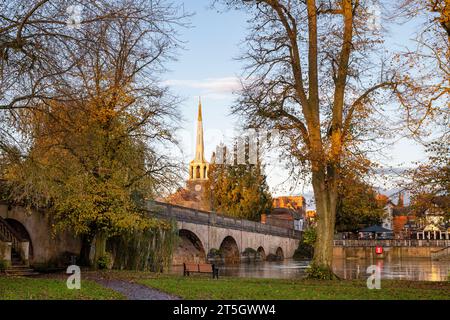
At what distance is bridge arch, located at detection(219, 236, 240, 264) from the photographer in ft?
196

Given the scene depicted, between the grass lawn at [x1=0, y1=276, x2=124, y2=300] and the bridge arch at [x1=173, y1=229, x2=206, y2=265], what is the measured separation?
108 ft

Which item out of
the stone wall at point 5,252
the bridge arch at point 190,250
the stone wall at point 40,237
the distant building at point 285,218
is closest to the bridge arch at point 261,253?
the distant building at point 285,218

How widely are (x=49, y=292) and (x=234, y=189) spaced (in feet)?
185

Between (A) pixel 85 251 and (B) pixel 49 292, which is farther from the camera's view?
(A) pixel 85 251

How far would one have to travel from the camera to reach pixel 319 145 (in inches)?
787

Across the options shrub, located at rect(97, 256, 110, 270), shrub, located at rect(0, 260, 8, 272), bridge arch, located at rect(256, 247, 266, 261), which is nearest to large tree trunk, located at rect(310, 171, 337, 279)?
shrub, located at rect(97, 256, 110, 270)

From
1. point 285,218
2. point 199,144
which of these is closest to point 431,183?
point 285,218

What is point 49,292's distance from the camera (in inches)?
578

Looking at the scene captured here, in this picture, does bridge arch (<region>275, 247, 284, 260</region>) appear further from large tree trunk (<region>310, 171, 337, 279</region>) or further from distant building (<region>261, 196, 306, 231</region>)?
large tree trunk (<region>310, 171, 337, 279</region>)

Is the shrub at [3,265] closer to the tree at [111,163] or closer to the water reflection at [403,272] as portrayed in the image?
the tree at [111,163]

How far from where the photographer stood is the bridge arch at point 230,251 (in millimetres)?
59812

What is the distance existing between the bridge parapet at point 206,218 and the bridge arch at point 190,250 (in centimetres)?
161

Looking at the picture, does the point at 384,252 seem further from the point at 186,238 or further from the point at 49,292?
the point at 49,292
